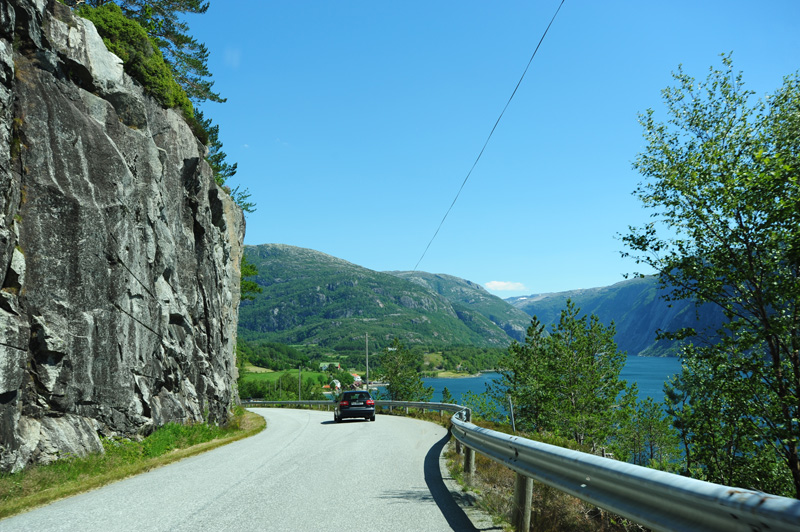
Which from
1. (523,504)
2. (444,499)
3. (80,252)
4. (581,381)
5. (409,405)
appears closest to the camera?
(523,504)

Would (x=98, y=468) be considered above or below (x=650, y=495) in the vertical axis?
below

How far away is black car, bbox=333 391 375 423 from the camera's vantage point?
2661cm

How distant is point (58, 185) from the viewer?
11984mm

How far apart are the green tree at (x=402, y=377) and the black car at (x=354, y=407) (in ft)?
149

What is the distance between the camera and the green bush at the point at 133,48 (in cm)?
1817

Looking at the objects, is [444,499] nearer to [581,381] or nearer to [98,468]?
[98,468]

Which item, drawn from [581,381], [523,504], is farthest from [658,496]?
[581,381]

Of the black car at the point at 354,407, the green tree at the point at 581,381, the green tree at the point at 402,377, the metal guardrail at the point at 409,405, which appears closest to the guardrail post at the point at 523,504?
the metal guardrail at the point at 409,405

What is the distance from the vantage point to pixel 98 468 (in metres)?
10.0

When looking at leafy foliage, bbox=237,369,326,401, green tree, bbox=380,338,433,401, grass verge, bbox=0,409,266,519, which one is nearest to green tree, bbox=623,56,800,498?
grass verge, bbox=0,409,266,519

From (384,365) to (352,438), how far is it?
58154 millimetres

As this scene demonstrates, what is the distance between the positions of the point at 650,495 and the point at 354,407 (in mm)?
24688

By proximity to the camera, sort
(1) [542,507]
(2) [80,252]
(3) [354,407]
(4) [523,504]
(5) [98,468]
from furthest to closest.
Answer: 1. (3) [354,407]
2. (2) [80,252]
3. (5) [98,468]
4. (1) [542,507]
5. (4) [523,504]

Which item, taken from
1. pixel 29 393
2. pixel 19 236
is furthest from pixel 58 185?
pixel 29 393
